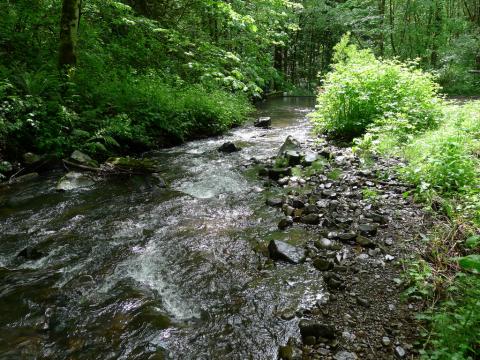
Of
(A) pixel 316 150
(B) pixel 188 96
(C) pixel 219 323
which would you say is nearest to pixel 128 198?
(C) pixel 219 323

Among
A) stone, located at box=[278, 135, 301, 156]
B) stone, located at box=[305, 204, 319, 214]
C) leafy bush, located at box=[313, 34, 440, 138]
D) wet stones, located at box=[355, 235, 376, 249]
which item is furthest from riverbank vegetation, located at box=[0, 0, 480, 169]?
wet stones, located at box=[355, 235, 376, 249]

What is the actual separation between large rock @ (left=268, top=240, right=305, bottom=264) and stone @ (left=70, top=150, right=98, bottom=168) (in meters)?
5.33

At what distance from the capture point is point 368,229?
198 inches

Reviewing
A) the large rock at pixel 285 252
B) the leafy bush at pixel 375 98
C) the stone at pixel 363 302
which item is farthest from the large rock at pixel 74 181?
the leafy bush at pixel 375 98

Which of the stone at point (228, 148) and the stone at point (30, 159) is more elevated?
the stone at point (30, 159)

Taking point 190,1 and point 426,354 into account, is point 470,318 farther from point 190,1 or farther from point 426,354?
point 190,1

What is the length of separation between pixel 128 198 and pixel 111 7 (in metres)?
8.73

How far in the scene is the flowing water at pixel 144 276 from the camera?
3.36 meters

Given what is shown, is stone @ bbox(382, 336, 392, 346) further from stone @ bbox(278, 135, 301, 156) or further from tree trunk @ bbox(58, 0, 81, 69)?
tree trunk @ bbox(58, 0, 81, 69)

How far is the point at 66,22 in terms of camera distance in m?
9.41

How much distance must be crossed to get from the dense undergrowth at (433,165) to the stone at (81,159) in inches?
256

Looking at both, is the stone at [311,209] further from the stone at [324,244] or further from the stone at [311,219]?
the stone at [324,244]

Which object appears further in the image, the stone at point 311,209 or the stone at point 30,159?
the stone at point 30,159

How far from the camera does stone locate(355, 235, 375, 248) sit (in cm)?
473
